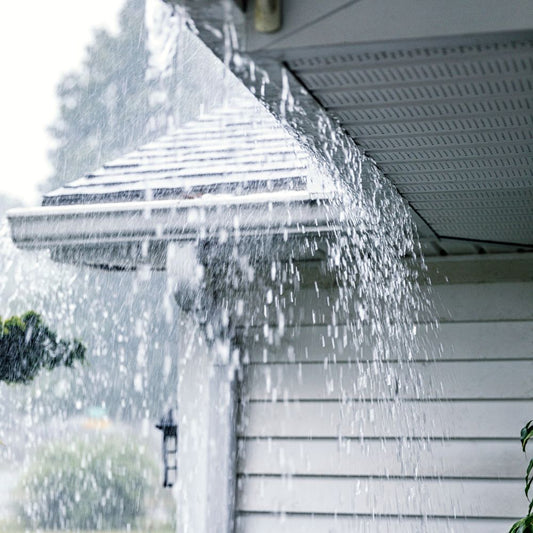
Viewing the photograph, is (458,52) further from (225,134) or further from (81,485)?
(81,485)

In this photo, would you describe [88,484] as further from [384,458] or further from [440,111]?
[440,111]

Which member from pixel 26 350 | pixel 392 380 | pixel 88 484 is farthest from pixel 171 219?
pixel 88 484

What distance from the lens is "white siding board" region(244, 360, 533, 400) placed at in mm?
3938

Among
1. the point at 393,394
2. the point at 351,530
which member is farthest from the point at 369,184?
the point at 351,530

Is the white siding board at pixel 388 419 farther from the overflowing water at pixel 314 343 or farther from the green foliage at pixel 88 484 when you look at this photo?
the green foliage at pixel 88 484

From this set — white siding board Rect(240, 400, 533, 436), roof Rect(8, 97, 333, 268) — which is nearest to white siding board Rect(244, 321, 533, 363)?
white siding board Rect(240, 400, 533, 436)

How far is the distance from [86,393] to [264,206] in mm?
13051

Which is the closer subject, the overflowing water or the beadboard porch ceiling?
the beadboard porch ceiling

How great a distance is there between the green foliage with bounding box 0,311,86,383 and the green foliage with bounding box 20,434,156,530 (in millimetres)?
7611

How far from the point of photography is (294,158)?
3.98 meters

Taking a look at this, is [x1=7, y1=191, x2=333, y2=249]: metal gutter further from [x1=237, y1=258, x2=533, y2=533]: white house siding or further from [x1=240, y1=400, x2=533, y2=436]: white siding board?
[x1=240, y1=400, x2=533, y2=436]: white siding board

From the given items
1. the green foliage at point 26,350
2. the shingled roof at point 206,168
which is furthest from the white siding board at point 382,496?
the green foliage at point 26,350

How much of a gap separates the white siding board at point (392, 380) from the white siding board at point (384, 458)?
199 mm

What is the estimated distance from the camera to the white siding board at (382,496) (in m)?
3.85
